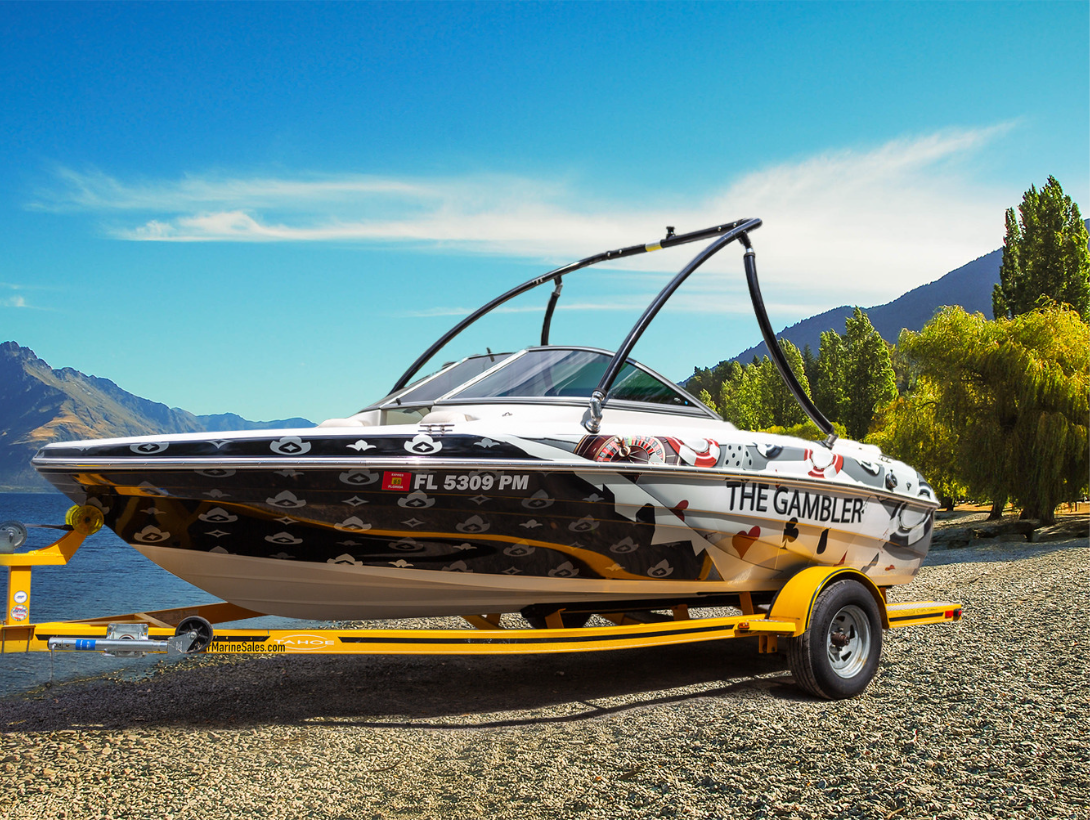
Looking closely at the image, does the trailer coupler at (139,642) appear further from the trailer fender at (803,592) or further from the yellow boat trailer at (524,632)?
the trailer fender at (803,592)

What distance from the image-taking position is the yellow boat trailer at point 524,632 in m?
3.97

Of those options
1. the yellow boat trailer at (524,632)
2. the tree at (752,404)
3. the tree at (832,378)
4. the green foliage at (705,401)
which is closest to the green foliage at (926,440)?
the green foliage at (705,401)

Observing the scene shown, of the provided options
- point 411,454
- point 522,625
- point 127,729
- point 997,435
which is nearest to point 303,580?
point 411,454

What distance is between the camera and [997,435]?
19.3 meters

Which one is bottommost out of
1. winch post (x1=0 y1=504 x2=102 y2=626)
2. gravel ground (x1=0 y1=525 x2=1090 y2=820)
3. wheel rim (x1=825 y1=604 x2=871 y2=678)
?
gravel ground (x1=0 y1=525 x2=1090 y2=820)

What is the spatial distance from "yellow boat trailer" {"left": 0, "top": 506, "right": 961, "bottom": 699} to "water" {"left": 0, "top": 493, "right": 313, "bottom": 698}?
13.9 inches

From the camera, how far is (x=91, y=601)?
14195 millimetres

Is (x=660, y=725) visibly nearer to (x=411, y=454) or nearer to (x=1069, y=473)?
(x=411, y=454)

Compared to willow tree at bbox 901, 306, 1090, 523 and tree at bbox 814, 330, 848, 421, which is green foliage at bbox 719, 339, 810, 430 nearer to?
tree at bbox 814, 330, 848, 421

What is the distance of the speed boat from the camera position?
402 centimetres

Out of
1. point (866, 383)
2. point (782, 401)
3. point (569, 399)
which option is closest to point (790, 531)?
point (569, 399)

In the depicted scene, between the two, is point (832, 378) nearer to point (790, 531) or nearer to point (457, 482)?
point (790, 531)

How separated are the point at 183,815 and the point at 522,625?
16.9ft

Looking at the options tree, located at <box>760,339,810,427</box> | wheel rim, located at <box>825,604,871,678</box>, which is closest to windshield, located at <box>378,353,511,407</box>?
wheel rim, located at <box>825,604,871,678</box>
